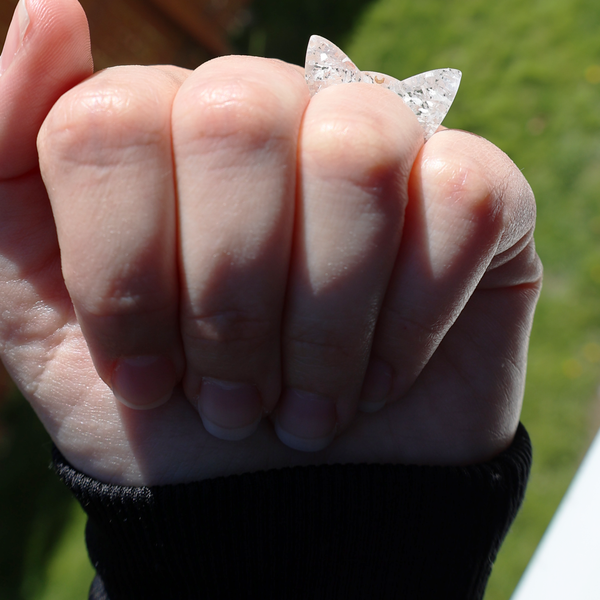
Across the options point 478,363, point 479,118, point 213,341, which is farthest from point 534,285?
point 479,118

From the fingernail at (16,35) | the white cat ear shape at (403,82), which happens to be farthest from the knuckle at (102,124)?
the white cat ear shape at (403,82)

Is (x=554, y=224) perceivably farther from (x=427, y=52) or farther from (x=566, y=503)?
(x=566, y=503)

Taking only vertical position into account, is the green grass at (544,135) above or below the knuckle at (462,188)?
below

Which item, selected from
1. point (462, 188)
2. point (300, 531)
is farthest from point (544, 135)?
point (300, 531)

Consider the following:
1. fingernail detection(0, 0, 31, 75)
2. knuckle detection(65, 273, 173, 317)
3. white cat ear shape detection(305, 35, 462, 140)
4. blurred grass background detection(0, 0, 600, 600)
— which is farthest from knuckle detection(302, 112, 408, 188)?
blurred grass background detection(0, 0, 600, 600)

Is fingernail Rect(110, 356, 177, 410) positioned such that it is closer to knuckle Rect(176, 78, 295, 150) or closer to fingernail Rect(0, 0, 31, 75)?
knuckle Rect(176, 78, 295, 150)

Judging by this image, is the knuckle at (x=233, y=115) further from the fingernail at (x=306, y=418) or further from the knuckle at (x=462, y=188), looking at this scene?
the fingernail at (x=306, y=418)
